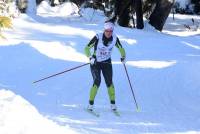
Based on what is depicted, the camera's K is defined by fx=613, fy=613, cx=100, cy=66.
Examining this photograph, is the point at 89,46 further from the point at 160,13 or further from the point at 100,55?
the point at 160,13

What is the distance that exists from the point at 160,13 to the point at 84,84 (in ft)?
52.4

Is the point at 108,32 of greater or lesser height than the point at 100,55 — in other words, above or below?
above

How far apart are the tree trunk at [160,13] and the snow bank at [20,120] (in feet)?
76.4

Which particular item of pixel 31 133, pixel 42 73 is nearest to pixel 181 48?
pixel 42 73

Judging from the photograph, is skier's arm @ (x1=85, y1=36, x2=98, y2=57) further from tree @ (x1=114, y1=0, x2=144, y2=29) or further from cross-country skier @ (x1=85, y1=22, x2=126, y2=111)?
tree @ (x1=114, y1=0, x2=144, y2=29)

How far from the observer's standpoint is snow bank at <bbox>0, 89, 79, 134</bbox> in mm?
8930

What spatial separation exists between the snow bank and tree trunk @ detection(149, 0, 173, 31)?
2329cm

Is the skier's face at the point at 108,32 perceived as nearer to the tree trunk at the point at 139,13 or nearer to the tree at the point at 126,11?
the tree at the point at 126,11

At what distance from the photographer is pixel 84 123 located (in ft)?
41.7

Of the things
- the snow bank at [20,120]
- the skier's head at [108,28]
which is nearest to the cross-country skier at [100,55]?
the skier's head at [108,28]

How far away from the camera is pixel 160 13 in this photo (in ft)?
110

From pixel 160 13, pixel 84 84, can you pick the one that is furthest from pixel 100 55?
pixel 160 13

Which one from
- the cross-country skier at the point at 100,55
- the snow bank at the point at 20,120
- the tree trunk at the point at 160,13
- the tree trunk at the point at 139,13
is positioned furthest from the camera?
the tree trunk at the point at 139,13

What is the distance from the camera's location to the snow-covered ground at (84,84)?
39.1 ft
